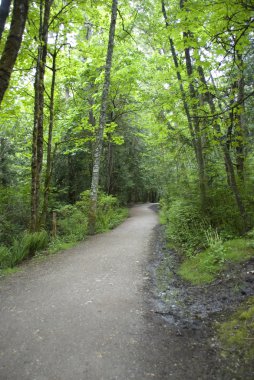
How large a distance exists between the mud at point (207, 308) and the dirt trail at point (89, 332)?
0.24 ft

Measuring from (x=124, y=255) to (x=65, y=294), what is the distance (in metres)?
2.99

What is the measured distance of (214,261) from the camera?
19.1 feet

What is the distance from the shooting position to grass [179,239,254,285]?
549cm

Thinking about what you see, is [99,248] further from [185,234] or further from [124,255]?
[185,234]

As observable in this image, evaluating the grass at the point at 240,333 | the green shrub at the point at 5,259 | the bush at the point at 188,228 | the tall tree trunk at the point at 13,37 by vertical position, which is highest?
the tall tree trunk at the point at 13,37

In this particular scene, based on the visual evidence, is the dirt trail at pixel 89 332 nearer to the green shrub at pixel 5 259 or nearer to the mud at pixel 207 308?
the mud at pixel 207 308

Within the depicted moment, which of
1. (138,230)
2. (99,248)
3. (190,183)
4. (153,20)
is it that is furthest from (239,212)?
(153,20)

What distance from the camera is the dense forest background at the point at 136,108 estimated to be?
4.96m

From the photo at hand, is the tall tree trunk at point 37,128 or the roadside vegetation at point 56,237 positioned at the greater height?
the tall tree trunk at point 37,128

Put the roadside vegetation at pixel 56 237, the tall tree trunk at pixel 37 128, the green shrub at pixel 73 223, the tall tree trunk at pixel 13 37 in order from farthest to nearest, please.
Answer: the green shrub at pixel 73 223
the tall tree trunk at pixel 37 128
the roadside vegetation at pixel 56 237
the tall tree trunk at pixel 13 37

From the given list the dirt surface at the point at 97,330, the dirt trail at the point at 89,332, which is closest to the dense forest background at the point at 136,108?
the dirt surface at the point at 97,330

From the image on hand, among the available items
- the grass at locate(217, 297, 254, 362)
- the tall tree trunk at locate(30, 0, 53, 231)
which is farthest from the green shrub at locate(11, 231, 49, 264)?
the grass at locate(217, 297, 254, 362)

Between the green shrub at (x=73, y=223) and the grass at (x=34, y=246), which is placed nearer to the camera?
the grass at (x=34, y=246)

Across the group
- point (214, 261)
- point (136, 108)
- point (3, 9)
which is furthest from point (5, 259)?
point (136, 108)
